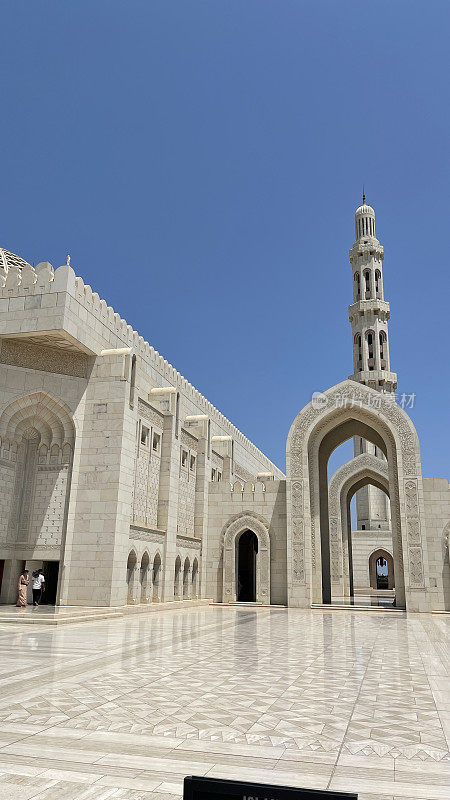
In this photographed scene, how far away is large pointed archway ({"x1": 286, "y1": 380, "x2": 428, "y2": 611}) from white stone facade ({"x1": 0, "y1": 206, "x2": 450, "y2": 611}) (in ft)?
0.16

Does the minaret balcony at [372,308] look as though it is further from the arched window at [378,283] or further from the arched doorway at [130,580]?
the arched doorway at [130,580]

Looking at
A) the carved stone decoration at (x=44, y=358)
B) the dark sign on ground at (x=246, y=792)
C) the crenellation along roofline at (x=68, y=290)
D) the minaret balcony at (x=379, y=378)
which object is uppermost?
the minaret balcony at (x=379, y=378)

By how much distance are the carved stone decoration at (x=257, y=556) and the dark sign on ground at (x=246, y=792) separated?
19.9m

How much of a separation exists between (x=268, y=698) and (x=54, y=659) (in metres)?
3.54

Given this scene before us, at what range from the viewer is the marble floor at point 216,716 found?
3.72 meters

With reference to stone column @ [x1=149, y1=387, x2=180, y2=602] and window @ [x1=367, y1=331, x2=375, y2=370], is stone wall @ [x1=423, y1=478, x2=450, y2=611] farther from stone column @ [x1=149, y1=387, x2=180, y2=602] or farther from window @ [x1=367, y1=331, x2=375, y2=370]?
window @ [x1=367, y1=331, x2=375, y2=370]

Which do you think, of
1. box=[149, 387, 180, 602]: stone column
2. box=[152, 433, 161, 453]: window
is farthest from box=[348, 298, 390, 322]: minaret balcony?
box=[152, 433, 161, 453]: window

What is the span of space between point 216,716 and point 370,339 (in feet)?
114

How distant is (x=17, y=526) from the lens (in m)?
16.0

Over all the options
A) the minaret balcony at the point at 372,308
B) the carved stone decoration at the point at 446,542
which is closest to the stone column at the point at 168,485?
the carved stone decoration at the point at 446,542

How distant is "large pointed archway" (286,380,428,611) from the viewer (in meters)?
19.7

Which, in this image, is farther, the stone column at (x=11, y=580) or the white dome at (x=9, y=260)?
the white dome at (x=9, y=260)

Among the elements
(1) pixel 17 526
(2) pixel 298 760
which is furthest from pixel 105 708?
(1) pixel 17 526

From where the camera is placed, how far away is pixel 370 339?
37.8 metres
